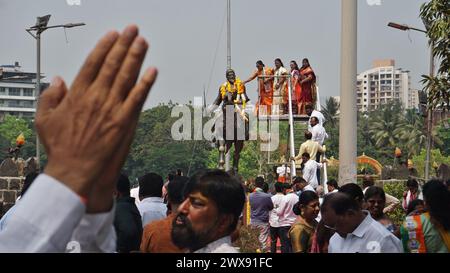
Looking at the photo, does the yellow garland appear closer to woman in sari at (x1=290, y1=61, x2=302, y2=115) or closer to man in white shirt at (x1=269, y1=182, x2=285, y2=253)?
woman in sari at (x1=290, y1=61, x2=302, y2=115)

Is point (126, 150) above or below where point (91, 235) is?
above

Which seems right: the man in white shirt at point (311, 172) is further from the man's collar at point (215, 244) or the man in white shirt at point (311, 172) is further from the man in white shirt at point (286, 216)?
the man's collar at point (215, 244)

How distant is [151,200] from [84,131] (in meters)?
6.55

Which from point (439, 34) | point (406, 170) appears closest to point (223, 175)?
point (439, 34)

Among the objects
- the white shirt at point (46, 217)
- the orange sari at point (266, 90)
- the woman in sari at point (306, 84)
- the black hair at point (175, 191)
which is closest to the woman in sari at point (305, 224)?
the black hair at point (175, 191)

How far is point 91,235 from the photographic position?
214 centimetres

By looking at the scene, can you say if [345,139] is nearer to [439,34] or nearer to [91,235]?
[439,34]

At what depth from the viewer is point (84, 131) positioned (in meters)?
1.97

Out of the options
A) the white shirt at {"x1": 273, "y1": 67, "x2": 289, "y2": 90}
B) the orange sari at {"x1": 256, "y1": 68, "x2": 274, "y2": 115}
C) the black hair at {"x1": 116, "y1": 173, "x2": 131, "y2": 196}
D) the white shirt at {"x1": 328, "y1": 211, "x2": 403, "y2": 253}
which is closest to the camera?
the white shirt at {"x1": 328, "y1": 211, "x2": 403, "y2": 253}

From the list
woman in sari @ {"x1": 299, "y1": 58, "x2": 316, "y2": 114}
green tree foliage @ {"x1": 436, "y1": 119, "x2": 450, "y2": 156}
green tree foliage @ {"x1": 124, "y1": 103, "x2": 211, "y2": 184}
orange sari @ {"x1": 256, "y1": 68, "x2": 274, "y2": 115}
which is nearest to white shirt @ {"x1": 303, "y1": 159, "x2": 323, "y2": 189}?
woman in sari @ {"x1": 299, "y1": 58, "x2": 316, "y2": 114}

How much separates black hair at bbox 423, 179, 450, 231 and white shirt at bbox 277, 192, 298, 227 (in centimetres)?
816

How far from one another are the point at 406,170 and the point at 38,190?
68.1 ft

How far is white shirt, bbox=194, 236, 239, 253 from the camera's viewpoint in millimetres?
3984
